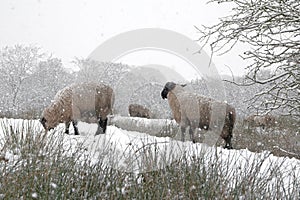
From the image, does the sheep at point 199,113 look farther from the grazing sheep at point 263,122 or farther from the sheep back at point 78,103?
the grazing sheep at point 263,122

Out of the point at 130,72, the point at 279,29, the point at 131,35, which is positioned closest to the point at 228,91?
the point at 130,72

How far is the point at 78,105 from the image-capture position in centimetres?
1002

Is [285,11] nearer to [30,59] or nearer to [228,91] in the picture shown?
[228,91]

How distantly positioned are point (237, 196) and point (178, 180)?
22.3 inches

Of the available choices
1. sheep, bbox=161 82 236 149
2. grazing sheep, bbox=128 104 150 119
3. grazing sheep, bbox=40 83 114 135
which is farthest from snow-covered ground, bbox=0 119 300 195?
grazing sheep, bbox=128 104 150 119

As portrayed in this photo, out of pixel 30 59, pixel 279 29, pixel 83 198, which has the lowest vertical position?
pixel 83 198

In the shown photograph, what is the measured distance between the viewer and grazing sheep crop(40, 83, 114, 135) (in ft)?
32.2

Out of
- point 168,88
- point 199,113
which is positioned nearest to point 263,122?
point 199,113

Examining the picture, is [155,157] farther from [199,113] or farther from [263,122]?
[263,122]

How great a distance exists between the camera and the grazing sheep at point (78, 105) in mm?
9812

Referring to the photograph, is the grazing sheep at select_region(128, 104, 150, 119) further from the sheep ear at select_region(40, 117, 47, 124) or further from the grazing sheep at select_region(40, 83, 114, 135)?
the sheep ear at select_region(40, 117, 47, 124)

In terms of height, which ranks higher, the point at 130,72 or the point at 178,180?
the point at 130,72

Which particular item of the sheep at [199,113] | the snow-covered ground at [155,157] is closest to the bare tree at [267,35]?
the snow-covered ground at [155,157]

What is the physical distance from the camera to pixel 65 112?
986 cm
